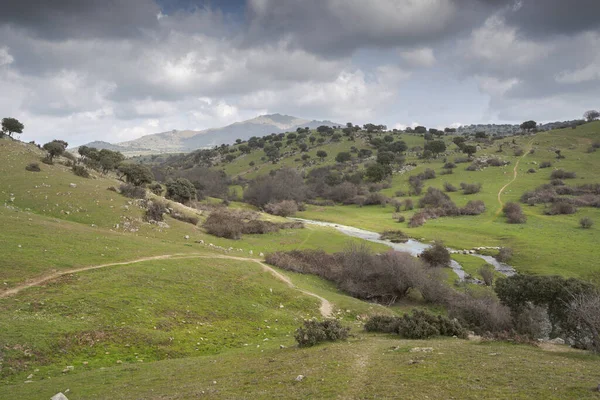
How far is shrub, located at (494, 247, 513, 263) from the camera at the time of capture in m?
51.3

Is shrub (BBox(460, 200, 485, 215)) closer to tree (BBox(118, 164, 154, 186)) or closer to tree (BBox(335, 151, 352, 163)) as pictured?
tree (BBox(118, 164, 154, 186))

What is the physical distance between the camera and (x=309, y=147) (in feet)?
620

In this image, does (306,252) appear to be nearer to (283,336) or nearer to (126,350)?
(283,336)

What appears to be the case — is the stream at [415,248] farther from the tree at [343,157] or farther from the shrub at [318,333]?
the tree at [343,157]

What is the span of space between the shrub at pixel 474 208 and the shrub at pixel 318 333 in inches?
2806

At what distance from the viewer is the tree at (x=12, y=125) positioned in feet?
269

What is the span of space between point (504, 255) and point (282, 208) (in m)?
50.0

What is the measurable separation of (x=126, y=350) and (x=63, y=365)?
2.85 m

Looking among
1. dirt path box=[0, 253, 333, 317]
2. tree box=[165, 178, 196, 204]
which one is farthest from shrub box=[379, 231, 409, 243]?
tree box=[165, 178, 196, 204]

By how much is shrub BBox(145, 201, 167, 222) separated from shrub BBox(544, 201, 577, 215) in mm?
74440

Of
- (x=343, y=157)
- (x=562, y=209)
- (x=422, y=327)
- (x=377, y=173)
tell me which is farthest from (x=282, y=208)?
(x=343, y=157)

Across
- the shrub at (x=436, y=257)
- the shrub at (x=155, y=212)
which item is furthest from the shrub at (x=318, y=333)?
the shrub at (x=155, y=212)

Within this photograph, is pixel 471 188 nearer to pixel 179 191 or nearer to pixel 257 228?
pixel 257 228

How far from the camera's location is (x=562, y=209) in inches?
2899
